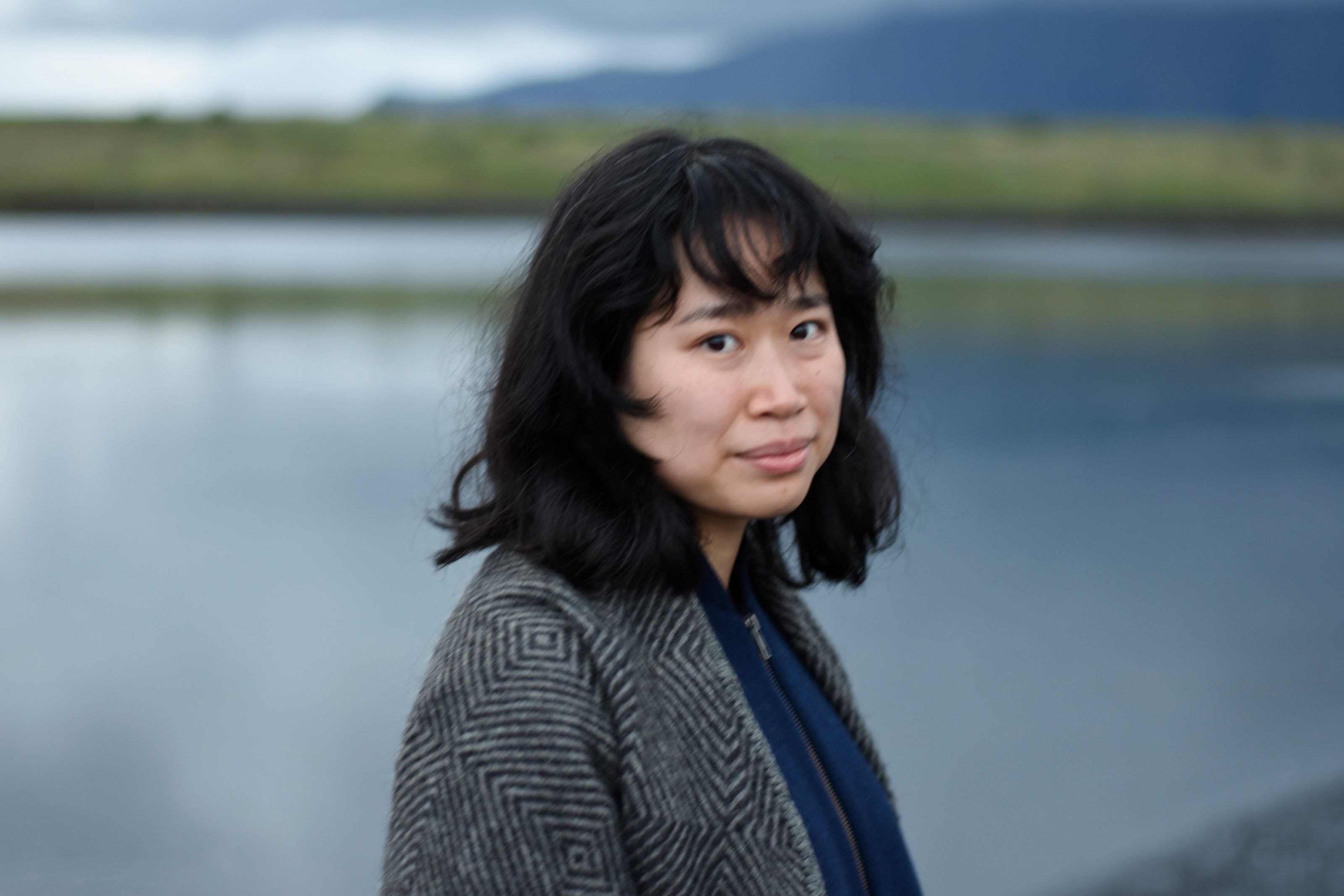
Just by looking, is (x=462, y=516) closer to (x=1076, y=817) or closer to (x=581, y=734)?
(x=581, y=734)

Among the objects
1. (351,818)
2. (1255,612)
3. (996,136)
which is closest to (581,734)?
(351,818)

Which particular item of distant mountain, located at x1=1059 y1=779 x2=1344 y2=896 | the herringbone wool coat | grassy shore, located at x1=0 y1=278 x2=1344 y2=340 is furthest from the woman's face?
grassy shore, located at x1=0 y1=278 x2=1344 y2=340

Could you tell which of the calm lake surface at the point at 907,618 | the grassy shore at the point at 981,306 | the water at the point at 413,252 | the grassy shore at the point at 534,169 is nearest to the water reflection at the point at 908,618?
the calm lake surface at the point at 907,618

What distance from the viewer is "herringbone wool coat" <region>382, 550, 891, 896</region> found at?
3.27ft

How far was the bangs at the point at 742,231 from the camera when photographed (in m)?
1.13

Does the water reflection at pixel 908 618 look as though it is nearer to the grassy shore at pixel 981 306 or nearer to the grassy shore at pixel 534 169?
the grassy shore at pixel 981 306

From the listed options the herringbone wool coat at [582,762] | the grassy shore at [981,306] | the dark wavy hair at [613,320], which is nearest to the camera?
the herringbone wool coat at [582,762]

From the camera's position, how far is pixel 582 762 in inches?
39.8

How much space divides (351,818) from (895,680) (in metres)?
1.77

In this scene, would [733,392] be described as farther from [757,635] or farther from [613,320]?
[757,635]

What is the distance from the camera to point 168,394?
34.9 ft

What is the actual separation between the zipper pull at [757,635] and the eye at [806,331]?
25 centimetres

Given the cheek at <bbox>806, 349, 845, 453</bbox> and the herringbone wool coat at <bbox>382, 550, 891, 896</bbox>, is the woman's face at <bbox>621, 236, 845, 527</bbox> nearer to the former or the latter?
the cheek at <bbox>806, 349, 845, 453</bbox>

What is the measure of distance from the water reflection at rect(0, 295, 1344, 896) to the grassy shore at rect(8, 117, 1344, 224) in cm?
2232
